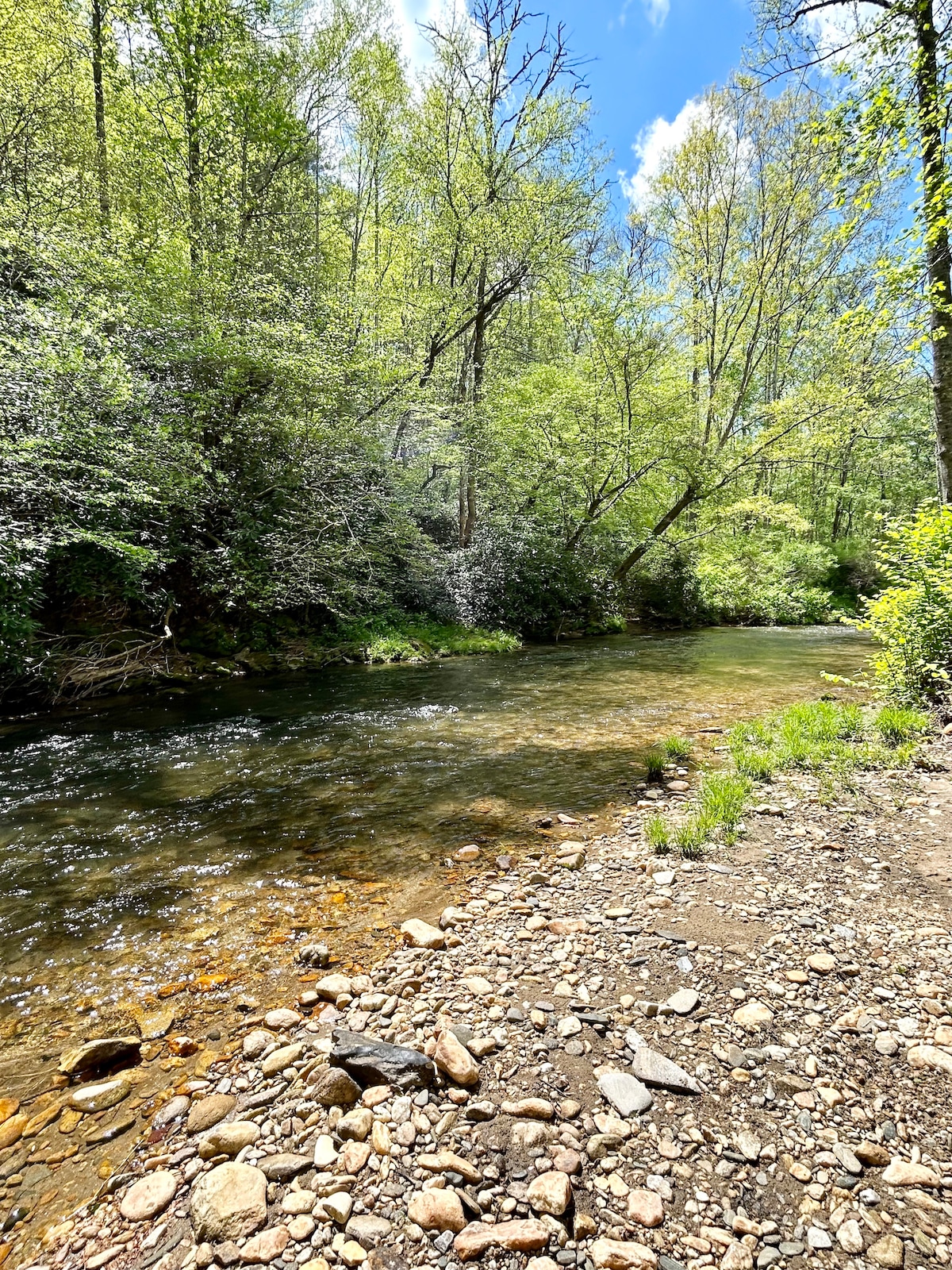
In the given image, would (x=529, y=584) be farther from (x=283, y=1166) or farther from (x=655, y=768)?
(x=283, y=1166)

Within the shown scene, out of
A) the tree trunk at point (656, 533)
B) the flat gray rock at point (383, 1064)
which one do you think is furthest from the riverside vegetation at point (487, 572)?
the tree trunk at point (656, 533)

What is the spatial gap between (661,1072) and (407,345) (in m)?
18.4

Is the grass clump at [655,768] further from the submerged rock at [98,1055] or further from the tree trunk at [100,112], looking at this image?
the tree trunk at [100,112]

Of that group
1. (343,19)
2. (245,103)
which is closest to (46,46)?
(245,103)

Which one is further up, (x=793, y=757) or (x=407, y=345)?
(x=407, y=345)

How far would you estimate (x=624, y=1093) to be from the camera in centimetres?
214

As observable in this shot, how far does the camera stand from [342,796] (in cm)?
585

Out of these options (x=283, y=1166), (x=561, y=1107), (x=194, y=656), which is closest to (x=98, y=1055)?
(x=283, y=1166)

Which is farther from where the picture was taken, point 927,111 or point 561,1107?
point 927,111

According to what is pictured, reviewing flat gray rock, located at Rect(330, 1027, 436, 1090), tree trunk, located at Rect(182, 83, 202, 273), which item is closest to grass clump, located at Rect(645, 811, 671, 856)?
flat gray rock, located at Rect(330, 1027, 436, 1090)

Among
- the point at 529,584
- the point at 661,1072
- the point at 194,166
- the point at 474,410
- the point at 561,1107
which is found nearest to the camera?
the point at 561,1107

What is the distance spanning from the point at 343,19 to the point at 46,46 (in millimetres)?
10623

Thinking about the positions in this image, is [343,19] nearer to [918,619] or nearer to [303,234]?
[303,234]

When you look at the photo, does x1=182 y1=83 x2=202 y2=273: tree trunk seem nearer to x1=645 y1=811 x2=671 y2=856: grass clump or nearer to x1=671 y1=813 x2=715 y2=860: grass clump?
x1=645 y1=811 x2=671 y2=856: grass clump
